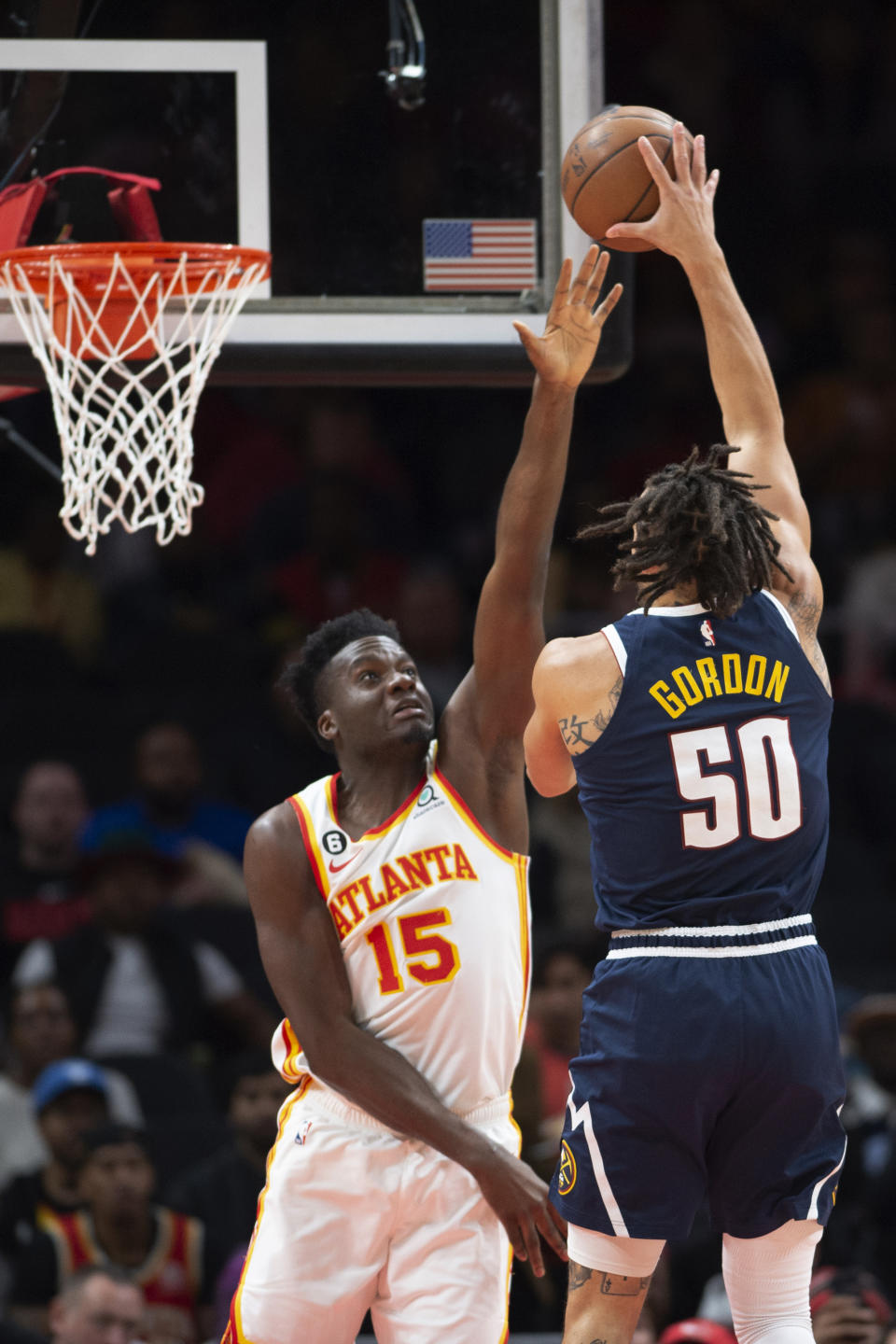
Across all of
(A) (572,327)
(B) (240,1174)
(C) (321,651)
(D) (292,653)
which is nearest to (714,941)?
(C) (321,651)

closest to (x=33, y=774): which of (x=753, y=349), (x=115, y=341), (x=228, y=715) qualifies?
(x=228, y=715)

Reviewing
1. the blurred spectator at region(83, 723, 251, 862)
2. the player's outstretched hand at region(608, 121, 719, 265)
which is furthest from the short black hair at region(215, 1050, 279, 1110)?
the player's outstretched hand at region(608, 121, 719, 265)

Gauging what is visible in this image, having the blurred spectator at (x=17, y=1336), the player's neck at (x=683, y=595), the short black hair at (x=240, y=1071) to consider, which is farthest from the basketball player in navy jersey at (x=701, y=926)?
the short black hair at (x=240, y=1071)

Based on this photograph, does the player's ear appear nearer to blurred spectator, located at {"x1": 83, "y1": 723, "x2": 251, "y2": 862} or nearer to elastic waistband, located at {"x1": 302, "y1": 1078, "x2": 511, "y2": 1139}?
elastic waistband, located at {"x1": 302, "y1": 1078, "x2": 511, "y2": 1139}

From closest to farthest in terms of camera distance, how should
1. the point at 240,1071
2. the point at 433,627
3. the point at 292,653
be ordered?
the point at 240,1071 < the point at 292,653 < the point at 433,627

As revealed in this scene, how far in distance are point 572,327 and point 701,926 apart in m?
1.66

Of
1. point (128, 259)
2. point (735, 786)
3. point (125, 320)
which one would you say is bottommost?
point (735, 786)

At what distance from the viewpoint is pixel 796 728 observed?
3578mm

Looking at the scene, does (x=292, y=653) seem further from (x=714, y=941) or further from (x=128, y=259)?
(x=714, y=941)

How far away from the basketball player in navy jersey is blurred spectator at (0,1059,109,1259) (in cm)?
334

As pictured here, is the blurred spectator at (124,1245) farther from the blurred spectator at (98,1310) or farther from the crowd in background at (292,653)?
the blurred spectator at (98,1310)

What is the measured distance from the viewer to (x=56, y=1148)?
657 cm

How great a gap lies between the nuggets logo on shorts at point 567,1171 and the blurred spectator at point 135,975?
157 inches

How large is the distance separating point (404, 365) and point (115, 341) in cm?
82
